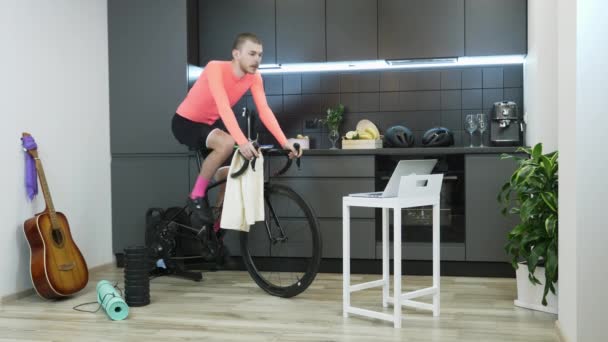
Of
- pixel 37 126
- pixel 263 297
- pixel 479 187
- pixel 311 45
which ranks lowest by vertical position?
pixel 263 297

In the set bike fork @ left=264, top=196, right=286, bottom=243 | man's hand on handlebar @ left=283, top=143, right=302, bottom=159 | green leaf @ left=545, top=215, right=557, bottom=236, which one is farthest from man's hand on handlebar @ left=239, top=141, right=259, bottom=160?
green leaf @ left=545, top=215, right=557, bottom=236

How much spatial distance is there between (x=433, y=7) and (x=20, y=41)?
2643 millimetres

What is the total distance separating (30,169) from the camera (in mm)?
3742

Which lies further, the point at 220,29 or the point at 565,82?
the point at 220,29

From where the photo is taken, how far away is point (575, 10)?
2219 millimetres

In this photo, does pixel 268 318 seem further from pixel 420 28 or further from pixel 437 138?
pixel 420 28

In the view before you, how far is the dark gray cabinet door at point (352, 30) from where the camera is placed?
4.59 metres

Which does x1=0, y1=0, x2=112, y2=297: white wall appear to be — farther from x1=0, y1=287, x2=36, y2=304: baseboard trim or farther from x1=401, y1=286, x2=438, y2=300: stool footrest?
x1=401, y1=286, x2=438, y2=300: stool footrest

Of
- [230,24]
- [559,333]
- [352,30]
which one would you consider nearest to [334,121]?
[352,30]

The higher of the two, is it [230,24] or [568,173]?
[230,24]

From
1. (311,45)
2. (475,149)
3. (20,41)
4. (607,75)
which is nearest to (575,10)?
(607,75)

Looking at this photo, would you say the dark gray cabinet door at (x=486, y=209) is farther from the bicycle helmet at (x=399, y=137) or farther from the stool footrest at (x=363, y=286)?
the stool footrest at (x=363, y=286)

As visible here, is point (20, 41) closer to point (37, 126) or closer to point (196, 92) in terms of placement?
point (37, 126)

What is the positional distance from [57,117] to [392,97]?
2334 millimetres
